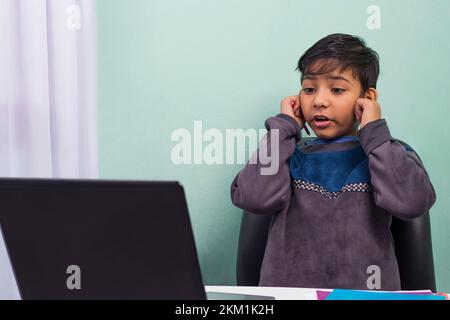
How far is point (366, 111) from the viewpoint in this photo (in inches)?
52.1

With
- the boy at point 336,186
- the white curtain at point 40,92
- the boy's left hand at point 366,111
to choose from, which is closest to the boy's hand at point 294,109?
the boy at point 336,186

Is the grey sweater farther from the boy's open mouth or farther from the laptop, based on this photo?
the laptop

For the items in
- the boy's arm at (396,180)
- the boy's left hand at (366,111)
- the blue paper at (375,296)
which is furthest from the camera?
the boy's left hand at (366,111)

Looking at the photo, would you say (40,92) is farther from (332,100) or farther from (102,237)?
(102,237)

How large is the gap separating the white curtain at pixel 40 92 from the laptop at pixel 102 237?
73 centimetres

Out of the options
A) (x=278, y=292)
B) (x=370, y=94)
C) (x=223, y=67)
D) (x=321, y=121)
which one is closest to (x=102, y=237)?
(x=278, y=292)

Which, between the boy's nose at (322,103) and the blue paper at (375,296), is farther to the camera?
the boy's nose at (322,103)

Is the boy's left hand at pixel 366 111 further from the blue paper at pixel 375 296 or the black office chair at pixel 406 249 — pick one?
the blue paper at pixel 375 296

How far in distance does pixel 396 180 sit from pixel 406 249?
268mm

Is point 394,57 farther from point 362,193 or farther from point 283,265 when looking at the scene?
point 283,265

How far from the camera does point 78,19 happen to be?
1483mm

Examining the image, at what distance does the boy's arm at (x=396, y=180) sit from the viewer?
3.99ft

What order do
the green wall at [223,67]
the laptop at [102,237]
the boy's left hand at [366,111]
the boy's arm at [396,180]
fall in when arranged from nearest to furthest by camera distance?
the laptop at [102,237], the boy's arm at [396,180], the boy's left hand at [366,111], the green wall at [223,67]
